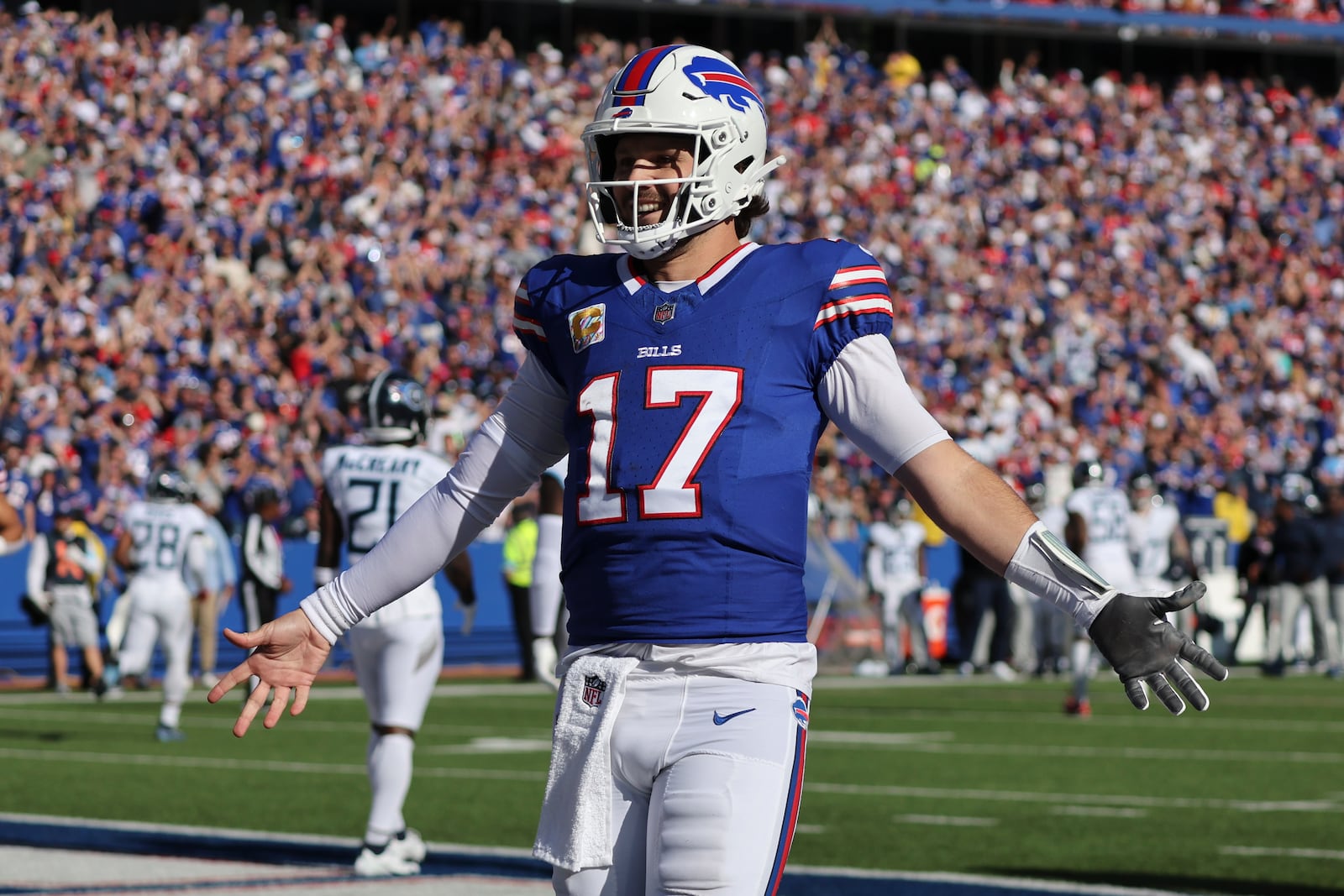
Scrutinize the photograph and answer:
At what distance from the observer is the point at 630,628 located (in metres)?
3.42

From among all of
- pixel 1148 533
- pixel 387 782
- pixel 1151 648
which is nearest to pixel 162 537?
pixel 387 782

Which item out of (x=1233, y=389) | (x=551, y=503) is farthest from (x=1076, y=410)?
(x=551, y=503)

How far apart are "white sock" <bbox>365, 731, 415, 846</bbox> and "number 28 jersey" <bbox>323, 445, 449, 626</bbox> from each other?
0.66 metres

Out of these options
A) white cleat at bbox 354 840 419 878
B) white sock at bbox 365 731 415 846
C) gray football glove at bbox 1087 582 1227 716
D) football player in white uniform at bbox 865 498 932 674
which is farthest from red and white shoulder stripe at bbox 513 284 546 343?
football player in white uniform at bbox 865 498 932 674

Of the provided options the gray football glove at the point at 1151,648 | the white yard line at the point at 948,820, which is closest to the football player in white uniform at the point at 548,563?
the white yard line at the point at 948,820

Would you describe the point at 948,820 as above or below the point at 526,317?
below

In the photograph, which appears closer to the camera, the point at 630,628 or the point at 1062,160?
the point at 630,628

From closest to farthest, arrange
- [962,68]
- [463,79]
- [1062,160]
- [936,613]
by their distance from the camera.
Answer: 1. [936,613]
2. [463,79]
3. [1062,160]
4. [962,68]

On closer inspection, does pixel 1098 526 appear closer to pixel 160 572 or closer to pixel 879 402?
pixel 160 572

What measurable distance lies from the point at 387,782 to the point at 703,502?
4.84 metres

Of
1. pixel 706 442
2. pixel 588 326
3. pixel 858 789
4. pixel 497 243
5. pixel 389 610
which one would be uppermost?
pixel 497 243

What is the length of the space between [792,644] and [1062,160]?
2996cm

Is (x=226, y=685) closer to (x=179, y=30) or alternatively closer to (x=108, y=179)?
(x=108, y=179)

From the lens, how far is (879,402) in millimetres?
3420
